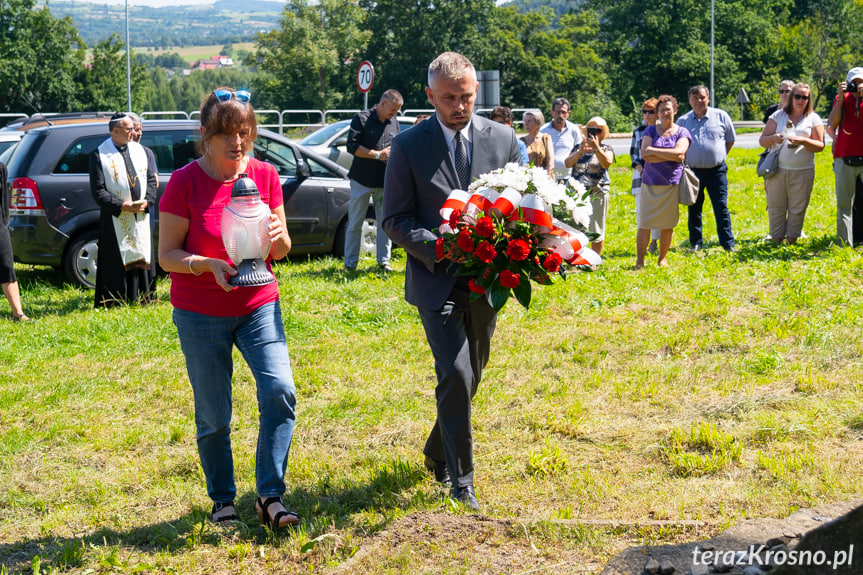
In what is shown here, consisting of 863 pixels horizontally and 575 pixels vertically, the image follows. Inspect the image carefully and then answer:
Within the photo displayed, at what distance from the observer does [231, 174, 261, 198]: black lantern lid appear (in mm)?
3777

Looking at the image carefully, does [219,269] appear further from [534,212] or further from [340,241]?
[340,241]

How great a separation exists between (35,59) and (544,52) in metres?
36.3

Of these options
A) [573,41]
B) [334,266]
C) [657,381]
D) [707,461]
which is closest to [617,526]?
[707,461]

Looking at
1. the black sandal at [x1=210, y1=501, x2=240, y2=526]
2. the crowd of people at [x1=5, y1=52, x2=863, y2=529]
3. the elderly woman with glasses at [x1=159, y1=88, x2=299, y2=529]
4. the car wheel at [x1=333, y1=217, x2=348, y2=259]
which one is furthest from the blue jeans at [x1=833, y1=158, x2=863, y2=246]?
the black sandal at [x1=210, y1=501, x2=240, y2=526]

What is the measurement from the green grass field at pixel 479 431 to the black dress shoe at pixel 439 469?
0.27 ft

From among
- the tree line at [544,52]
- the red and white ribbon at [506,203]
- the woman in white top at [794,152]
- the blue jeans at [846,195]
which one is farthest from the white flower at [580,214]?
the tree line at [544,52]

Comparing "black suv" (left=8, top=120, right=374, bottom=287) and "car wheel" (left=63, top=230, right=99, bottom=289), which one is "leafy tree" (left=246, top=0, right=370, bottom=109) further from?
"car wheel" (left=63, top=230, right=99, bottom=289)

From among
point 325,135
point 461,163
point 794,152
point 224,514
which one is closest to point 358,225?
point 794,152

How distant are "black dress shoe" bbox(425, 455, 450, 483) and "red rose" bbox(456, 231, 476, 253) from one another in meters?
1.39

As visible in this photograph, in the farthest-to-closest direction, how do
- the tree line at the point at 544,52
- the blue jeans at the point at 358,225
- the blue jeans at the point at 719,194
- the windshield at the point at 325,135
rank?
1. the tree line at the point at 544,52
2. the windshield at the point at 325,135
3. the blue jeans at the point at 719,194
4. the blue jeans at the point at 358,225

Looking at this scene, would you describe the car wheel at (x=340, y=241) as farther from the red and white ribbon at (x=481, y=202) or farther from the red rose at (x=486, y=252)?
the red rose at (x=486, y=252)

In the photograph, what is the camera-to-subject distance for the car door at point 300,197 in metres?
11.0

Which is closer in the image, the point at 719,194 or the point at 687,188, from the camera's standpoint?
the point at 687,188

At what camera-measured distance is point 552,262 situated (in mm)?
3824
